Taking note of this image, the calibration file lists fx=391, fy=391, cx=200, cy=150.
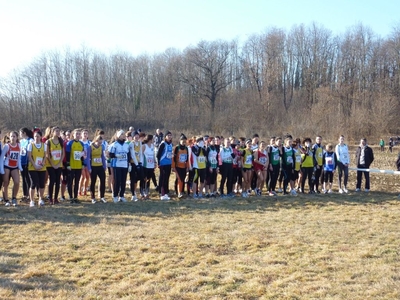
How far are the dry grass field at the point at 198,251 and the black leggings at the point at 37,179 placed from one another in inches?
24.0

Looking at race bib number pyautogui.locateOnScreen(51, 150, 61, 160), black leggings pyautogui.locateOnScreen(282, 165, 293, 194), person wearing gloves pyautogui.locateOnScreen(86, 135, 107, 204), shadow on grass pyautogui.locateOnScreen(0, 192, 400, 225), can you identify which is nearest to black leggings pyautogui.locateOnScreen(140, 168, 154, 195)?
shadow on grass pyautogui.locateOnScreen(0, 192, 400, 225)

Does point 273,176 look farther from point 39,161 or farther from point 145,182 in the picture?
point 39,161

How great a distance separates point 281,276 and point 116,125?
53082mm

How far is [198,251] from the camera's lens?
21.7ft

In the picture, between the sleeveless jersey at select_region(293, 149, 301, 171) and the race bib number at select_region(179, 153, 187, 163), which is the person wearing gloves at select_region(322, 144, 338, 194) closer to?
the sleeveless jersey at select_region(293, 149, 301, 171)

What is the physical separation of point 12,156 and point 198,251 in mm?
A: 6125

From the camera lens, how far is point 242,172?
41.7 feet

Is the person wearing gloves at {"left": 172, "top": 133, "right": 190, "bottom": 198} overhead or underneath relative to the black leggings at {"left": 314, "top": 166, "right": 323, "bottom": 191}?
overhead

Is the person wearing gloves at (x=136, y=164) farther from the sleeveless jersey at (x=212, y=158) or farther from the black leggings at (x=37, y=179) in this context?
the black leggings at (x=37, y=179)

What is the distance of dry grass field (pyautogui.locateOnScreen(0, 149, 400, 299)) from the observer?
16.4 ft

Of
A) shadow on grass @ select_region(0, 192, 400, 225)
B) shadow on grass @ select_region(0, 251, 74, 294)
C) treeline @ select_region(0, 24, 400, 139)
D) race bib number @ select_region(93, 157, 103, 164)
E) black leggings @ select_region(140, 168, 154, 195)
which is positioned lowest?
shadow on grass @ select_region(0, 251, 74, 294)

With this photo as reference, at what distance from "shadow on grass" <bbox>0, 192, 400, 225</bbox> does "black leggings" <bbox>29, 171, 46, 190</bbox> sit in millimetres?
590

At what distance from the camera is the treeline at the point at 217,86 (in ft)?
180

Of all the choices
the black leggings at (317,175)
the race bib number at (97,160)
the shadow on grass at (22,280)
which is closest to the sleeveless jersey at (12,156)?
the race bib number at (97,160)
